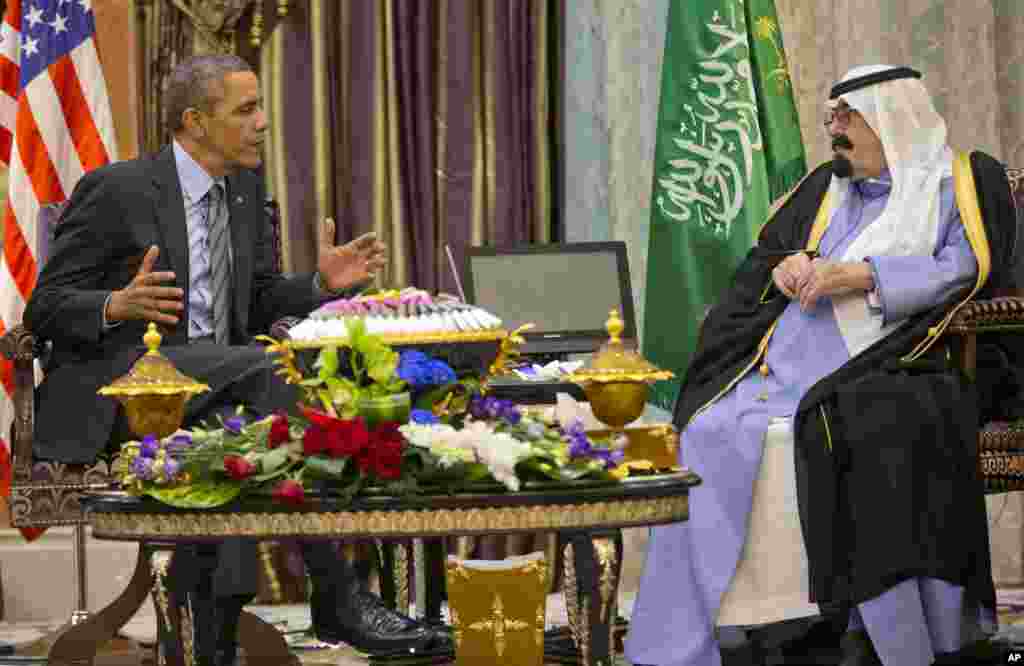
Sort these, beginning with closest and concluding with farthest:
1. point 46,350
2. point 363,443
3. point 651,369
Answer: point 363,443 < point 651,369 < point 46,350

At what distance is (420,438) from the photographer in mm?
3816

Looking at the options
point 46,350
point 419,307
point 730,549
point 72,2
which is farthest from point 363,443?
point 72,2

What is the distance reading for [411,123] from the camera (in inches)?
287

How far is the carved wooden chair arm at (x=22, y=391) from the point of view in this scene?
5.37 metres

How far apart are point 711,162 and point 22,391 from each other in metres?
2.44

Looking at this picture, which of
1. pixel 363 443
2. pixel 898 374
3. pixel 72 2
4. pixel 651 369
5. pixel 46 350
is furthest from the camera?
pixel 72 2

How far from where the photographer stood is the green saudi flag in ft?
21.6

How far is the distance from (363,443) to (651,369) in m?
0.65

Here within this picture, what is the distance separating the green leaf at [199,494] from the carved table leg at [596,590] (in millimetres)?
663

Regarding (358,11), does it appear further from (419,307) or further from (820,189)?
(419,307)

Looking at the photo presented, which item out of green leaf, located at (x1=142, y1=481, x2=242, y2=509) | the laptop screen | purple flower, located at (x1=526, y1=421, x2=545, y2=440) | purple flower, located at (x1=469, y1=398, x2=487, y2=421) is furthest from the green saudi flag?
green leaf, located at (x1=142, y1=481, x2=242, y2=509)

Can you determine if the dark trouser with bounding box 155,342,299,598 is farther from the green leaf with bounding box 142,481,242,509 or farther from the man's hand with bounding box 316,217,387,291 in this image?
the green leaf with bounding box 142,481,242,509

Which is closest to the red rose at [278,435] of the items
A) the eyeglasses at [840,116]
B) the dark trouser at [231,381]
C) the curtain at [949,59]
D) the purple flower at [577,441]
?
the purple flower at [577,441]

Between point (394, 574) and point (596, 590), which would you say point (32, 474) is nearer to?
point (394, 574)
